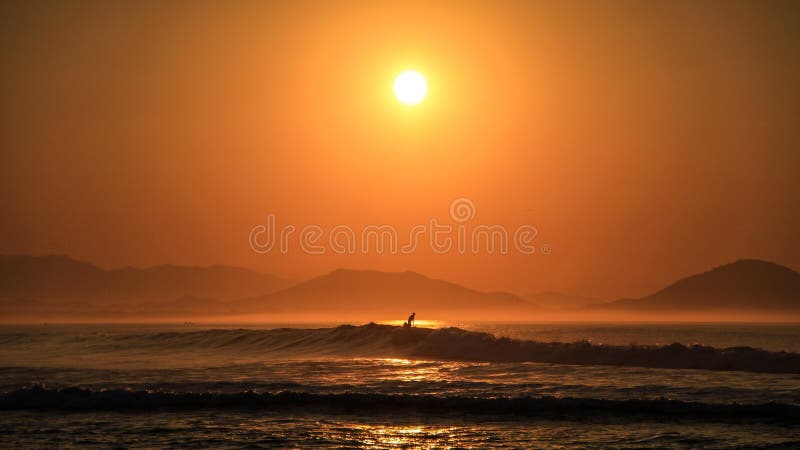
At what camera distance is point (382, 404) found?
93.8ft

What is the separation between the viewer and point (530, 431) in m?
23.2

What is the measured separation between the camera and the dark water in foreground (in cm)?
2252

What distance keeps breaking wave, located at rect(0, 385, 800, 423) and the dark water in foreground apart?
7cm

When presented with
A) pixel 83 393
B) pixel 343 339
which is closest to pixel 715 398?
pixel 83 393

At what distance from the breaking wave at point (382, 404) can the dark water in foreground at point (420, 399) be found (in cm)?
7

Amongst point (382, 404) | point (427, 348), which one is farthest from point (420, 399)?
point (427, 348)

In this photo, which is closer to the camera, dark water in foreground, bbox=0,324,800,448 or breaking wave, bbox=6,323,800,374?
dark water in foreground, bbox=0,324,800,448

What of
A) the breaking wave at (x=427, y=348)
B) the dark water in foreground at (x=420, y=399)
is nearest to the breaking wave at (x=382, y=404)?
the dark water in foreground at (x=420, y=399)

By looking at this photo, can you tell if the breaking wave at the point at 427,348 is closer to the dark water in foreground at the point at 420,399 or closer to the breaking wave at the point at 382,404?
the dark water in foreground at the point at 420,399

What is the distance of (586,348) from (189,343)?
33.9 m

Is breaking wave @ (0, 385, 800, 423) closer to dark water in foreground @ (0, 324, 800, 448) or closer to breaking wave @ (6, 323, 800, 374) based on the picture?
dark water in foreground @ (0, 324, 800, 448)

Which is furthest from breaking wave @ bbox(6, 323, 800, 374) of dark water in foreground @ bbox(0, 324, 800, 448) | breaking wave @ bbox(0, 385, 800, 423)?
breaking wave @ bbox(0, 385, 800, 423)

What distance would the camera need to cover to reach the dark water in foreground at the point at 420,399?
22516 mm

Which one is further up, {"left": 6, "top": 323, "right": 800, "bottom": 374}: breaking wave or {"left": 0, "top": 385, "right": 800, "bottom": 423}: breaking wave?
{"left": 6, "top": 323, "right": 800, "bottom": 374}: breaking wave
